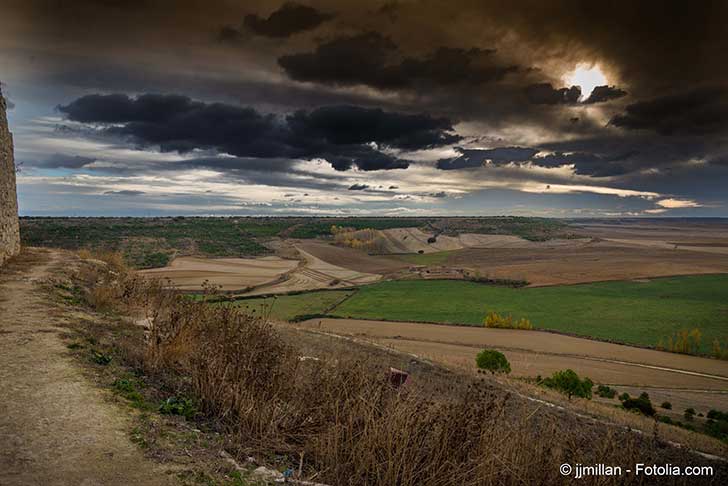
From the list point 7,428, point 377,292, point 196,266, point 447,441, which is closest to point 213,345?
point 7,428

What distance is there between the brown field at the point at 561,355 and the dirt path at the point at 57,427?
82.9 ft

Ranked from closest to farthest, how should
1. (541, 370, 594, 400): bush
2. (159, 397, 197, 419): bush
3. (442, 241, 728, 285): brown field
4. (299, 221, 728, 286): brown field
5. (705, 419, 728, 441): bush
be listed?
1. (159, 397, 197, 419): bush
2. (705, 419, 728, 441): bush
3. (541, 370, 594, 400): bush
4. (442, 241, 728, 285): brown field
5. (299, 221, 728, 286): brown field

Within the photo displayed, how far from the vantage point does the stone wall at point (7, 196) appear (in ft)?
62.8

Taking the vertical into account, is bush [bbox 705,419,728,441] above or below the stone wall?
below

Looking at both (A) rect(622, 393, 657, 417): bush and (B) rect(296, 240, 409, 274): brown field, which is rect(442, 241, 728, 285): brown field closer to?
(B) rect(296, 240, 409, 274): brown field

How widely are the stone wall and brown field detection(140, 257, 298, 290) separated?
103 ft

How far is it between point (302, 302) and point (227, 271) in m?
17.9

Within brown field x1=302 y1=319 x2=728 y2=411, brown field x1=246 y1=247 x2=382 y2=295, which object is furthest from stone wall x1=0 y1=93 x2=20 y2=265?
brown field x1=246 y1=247 x2=382 y2=295

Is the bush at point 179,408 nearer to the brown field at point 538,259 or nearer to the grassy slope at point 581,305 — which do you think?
the grassy slope at point 581,305

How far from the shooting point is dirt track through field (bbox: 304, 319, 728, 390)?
3816 cm

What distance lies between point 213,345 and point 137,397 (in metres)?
1.55

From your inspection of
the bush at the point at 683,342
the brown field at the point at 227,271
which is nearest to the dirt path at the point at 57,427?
the brown field at the point at 227,271

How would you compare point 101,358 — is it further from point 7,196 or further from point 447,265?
point 447,265

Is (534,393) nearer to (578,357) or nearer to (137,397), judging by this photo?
(137,397)
